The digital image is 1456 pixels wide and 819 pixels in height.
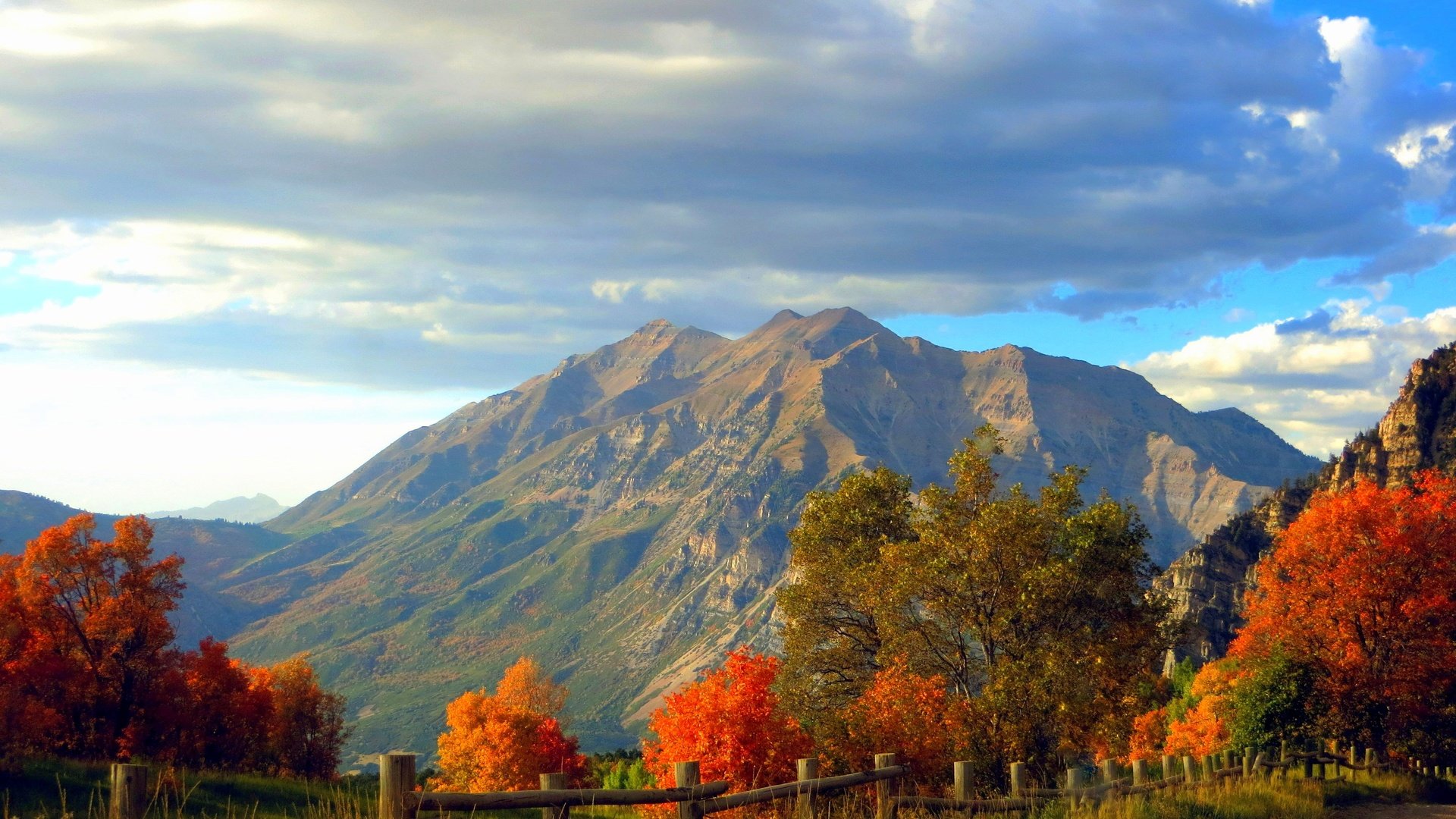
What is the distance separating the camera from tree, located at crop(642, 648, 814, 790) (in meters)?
29.3

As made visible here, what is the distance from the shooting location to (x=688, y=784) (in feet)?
57.1

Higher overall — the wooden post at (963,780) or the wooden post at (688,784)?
the wooden post at (688,784)

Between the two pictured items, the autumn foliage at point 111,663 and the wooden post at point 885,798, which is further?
the autumn foliage at point 111,663

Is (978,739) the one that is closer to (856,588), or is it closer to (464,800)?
(856,588)

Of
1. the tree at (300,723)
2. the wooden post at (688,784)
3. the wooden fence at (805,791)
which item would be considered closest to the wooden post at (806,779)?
the wooden fence at (805,791)

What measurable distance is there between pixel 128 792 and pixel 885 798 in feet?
46.8

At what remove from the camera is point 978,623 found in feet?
126

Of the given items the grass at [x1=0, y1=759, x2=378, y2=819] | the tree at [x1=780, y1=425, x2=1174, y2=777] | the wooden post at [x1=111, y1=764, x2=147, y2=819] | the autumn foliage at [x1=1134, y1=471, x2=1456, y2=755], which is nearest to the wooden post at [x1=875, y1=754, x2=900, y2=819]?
the grass at [x1=0, y1=759, x2=378, y2=819]

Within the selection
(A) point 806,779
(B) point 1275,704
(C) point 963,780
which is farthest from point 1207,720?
(A) point 806,779

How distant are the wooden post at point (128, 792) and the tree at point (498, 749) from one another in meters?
65.8

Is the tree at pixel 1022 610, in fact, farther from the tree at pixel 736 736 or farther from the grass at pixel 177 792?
the grass at pixel 177 792

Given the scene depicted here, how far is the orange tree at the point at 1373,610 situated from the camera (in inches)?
1882

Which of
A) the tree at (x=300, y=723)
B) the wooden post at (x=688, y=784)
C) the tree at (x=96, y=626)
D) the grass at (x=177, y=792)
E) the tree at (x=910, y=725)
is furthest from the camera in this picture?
the tree at (x=300, y=723)

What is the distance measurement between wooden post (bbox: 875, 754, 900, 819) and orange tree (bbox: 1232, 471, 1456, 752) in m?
35.3
